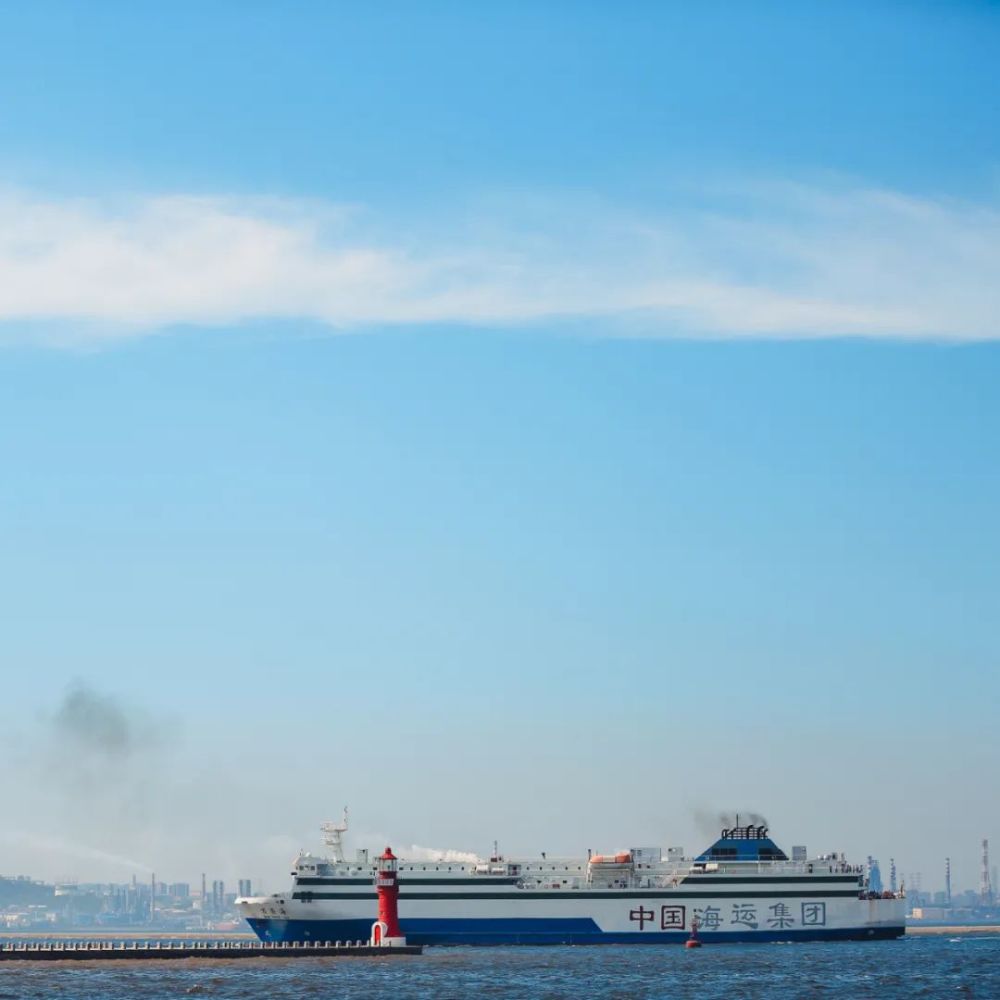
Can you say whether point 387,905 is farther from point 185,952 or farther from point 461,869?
point 461,869

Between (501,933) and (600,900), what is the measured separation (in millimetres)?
7180

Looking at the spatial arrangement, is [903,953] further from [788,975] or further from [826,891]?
[788,975]

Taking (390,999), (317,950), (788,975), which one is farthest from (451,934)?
(390,999)

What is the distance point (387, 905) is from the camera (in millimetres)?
94688

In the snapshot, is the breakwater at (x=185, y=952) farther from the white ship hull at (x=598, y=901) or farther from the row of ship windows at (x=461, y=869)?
the row of ship windows at (x=461, y=869)

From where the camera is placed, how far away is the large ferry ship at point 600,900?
110 meters

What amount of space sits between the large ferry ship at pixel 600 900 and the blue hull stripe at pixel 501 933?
66 mm

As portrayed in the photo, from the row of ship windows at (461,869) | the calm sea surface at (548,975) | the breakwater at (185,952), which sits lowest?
the calm sea surface at (548,975)

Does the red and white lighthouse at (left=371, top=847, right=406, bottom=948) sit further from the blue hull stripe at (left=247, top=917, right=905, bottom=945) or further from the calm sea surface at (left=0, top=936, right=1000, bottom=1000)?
the blue hull stripe at (left=247, top=917, right=905, bottom=945)

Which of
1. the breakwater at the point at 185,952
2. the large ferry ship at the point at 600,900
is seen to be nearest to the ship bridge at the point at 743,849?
the large ferry ship at the point at 600,900

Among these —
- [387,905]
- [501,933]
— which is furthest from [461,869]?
[387,905]

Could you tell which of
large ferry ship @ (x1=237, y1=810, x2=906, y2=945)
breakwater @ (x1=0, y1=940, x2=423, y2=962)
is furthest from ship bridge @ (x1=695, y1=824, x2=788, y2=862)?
breakwater @ (x1=0, y1=940, x2=423, y2=962)

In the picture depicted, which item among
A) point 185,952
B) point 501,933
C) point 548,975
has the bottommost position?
point 548,975

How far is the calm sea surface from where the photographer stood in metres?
73.9
